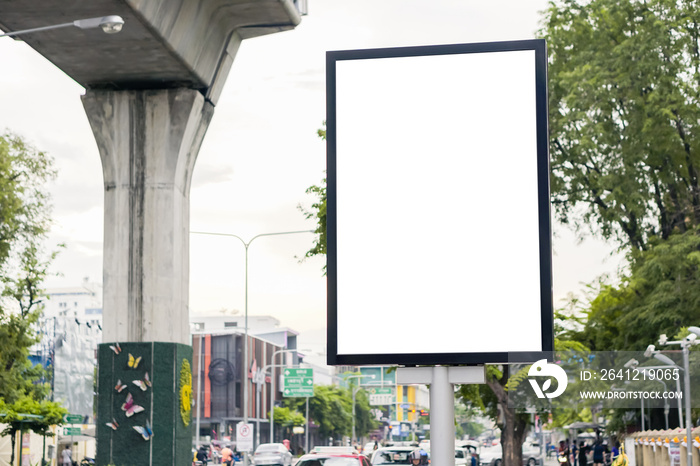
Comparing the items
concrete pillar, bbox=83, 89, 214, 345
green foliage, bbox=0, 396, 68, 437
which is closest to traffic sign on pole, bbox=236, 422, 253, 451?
green foliage, bbox=0, 396, 68, 437

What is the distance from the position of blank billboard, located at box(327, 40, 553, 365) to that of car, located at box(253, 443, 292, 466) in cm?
3560

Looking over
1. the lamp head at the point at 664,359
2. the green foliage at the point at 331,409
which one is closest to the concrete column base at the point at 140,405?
the lamp head at the point at 664,359

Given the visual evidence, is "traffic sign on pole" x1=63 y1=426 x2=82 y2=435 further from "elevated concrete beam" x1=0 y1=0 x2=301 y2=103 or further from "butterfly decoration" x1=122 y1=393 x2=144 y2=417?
"elevated concrete beam" x1=0 y1=0 x2=301 y2=103

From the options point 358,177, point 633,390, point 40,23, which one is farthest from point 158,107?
point 633,390

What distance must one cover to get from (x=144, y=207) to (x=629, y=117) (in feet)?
64.6

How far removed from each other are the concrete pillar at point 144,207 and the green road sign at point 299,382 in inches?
1402

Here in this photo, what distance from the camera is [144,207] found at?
677 inches

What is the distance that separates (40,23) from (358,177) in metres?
8.94

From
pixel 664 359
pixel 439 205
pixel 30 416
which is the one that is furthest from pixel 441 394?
pixel 30 416

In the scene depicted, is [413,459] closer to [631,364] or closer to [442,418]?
[631,364]

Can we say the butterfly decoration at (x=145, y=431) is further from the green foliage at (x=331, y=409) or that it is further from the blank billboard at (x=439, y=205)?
the green foliage at (x=331, y=409)

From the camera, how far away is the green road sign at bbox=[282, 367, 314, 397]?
52.6 metres

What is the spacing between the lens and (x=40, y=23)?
14.8 meters

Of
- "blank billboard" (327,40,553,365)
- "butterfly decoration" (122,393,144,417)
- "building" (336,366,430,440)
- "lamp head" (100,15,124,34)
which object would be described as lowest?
"building" (336,366,430,440)
